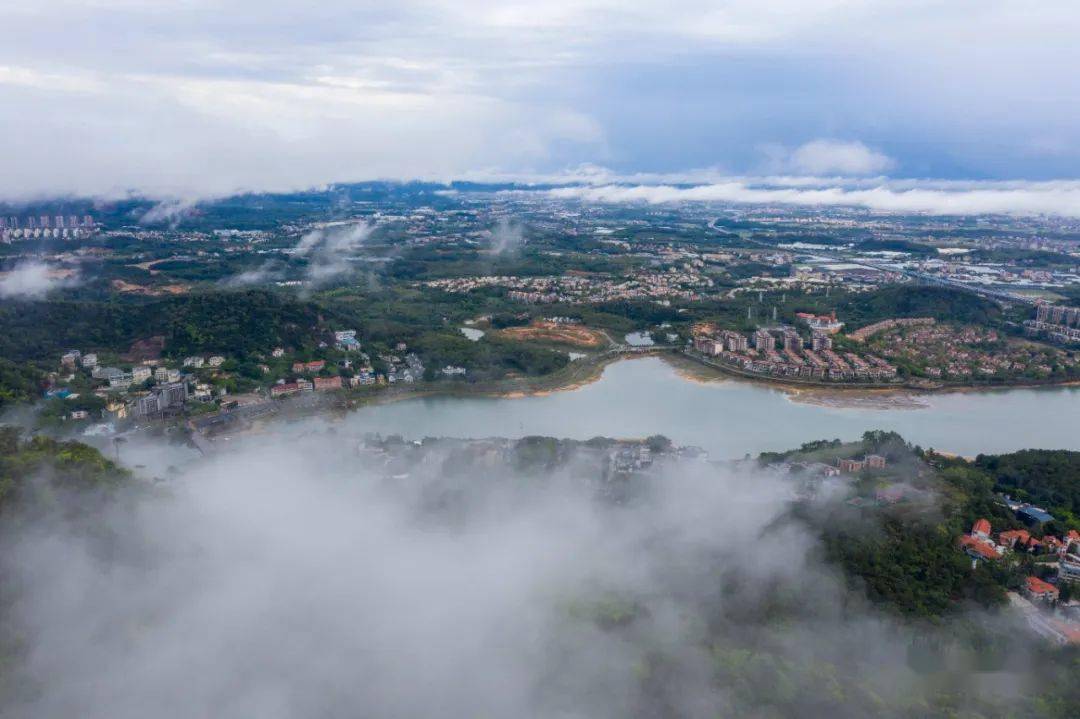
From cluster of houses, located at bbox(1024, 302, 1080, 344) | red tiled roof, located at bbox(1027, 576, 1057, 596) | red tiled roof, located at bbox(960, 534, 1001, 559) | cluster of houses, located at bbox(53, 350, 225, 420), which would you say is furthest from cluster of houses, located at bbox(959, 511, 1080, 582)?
cluster of houses, located at bbox(1024, 302, 1080, 344)

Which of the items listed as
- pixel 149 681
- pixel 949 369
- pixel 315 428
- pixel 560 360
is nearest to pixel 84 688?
pixel 149 681

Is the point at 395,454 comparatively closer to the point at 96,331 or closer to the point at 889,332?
the point at 96,331

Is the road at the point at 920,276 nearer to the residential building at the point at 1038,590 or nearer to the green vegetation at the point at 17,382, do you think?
the residential building at the point at 1038,590

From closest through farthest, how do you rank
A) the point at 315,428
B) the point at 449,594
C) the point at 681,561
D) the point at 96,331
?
the point at 449,594 → the point at 681,561 → the point at 315,428 → the point at 96,331

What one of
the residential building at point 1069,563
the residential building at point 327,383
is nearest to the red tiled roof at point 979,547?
the residential building at point 1069,563

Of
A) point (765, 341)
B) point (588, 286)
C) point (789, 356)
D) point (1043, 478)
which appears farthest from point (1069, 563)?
point (588, 286)

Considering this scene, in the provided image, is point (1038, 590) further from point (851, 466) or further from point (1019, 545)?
point (851, 466)
